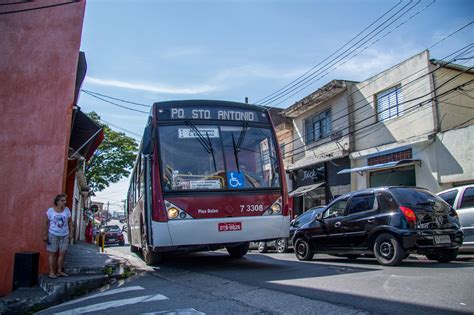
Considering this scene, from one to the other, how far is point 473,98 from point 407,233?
1138cm

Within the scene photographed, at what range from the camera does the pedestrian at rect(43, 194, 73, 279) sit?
7.38 meters

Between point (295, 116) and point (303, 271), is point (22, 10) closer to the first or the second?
point (303, 271)

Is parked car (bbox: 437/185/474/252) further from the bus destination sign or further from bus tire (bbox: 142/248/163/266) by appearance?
bus tire (bbox: 142/248/163/266)

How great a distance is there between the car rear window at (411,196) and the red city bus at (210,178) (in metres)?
2.23

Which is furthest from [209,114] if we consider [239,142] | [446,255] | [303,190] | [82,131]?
[303,190]

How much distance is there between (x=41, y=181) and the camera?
8164 millimetres

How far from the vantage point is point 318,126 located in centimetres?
2355

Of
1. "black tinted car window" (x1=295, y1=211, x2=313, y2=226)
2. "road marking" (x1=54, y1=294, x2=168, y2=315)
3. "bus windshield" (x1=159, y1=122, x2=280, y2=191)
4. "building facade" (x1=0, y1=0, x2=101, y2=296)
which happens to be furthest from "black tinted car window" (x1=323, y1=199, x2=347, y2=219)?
"building facade" (x1=0, y1=0, x2=101, y2=296)

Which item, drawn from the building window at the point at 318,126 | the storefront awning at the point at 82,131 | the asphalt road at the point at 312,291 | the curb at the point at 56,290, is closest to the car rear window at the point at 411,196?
the asphalt road at the point at 312,291

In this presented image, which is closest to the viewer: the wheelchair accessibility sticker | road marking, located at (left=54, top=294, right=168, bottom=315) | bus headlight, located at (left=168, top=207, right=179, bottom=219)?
road marking, located at (left=54, top=294, right=168, bottom=315)

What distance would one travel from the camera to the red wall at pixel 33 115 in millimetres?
8023

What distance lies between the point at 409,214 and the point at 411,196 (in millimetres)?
518

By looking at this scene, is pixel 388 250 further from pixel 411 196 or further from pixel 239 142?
pixel 239 142

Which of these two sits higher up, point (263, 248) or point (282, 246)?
point (282, 246)
